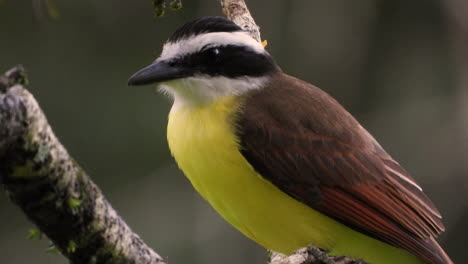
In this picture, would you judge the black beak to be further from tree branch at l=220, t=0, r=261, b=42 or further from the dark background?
the dark background

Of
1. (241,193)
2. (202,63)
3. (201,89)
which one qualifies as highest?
(202,63)

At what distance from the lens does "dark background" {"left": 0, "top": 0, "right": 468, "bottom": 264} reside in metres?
8.00

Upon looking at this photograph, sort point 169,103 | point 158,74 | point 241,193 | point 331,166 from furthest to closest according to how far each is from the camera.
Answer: point 169,103 < point 331,166 < point 158,74 < point 241,193

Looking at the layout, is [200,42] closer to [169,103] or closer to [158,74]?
[158,74]

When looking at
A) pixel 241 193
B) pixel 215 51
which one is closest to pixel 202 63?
pixel 215 51

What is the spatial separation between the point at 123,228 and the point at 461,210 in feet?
18.5

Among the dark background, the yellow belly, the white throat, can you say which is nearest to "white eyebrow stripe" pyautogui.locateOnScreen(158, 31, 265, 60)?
the white throat

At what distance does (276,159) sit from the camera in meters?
4.91

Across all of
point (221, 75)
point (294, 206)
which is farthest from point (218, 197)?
point (221, 75)

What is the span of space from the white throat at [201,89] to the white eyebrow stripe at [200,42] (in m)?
0.15

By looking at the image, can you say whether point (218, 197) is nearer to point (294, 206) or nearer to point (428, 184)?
point (294, 206)

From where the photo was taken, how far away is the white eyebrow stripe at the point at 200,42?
4.85m

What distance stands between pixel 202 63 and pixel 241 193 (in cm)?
77

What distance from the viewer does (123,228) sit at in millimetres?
3402
